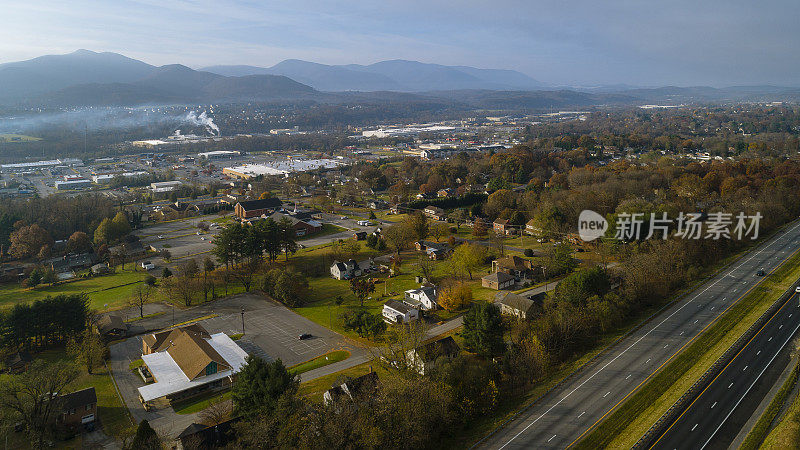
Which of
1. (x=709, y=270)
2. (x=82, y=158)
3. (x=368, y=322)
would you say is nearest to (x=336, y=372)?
(x=368, y=322)

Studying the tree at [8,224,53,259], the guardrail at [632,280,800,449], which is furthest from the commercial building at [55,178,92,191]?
the guardrail at [632,280,800,449]

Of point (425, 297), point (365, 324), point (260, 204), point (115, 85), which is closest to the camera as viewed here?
point (365, 324)

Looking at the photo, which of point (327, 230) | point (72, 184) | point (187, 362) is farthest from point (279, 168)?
point (187, 362)

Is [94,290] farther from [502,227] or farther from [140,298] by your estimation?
[502,227]

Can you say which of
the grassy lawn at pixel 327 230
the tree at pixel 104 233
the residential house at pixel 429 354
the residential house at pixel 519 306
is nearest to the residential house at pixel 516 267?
the residential house at pixel 519 306

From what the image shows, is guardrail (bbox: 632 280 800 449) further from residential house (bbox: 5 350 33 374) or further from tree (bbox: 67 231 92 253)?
tree (bbox: 67 231 92 253)

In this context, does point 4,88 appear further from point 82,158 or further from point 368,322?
point 368,322

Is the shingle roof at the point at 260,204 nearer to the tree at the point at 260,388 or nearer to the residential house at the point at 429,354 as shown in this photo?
the residential house at the point at 429,354
